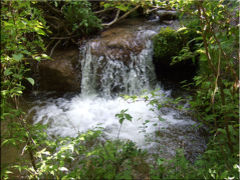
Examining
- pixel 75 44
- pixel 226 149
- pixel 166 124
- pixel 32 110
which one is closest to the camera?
pixel 226 149

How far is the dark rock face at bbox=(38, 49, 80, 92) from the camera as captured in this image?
218 inches

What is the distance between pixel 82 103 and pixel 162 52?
275 centimetres

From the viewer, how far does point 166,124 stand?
152 inches

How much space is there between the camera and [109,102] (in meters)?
5.25

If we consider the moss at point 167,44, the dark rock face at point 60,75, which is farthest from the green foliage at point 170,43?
the dark rock face at point 60,75

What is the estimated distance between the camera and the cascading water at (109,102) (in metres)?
4.01

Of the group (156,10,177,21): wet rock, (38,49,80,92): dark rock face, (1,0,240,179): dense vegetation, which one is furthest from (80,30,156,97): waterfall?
(1,0,240,179): dense vegetation

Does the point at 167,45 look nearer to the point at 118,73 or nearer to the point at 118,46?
the point at 118,46

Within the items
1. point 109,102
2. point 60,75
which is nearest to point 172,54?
point 109,102

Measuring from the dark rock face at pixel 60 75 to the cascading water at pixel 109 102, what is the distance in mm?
268

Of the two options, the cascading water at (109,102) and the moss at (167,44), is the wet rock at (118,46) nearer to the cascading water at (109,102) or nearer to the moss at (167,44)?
the cascading water at (109,102)

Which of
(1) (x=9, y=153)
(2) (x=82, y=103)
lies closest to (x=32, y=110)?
(2) (x=82, y=103)

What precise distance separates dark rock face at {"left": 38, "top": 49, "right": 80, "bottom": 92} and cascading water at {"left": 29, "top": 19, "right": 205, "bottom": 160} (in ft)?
0.88

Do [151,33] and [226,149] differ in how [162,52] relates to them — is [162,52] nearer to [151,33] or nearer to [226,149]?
[151,33]
